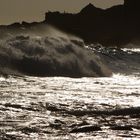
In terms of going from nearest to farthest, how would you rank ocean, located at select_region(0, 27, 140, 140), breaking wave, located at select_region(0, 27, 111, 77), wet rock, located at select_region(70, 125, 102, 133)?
wet rock, located at select_region(70, 125, 102, 133) → ocean, located at select_region(0, 27, 140, 140) → breaking wave, located at select_region(0, 27, 111, 77)

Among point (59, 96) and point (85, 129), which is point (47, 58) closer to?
point (59, 96)

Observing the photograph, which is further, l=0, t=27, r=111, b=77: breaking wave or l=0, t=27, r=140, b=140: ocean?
l=0, t=27, r=111, b=77: breaking wave

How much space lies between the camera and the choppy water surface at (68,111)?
454 inches

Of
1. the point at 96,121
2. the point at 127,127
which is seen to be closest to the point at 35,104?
the point at 96,121

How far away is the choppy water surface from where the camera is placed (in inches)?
454

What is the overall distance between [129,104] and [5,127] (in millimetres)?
4701

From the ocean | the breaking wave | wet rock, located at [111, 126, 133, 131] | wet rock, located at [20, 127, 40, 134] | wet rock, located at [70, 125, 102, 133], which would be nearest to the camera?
wet rock, located at [20, 127, 40, 134]

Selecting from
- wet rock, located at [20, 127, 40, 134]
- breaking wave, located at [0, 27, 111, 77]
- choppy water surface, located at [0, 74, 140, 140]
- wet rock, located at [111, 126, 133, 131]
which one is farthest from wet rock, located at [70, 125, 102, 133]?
breaking wave, located at [0, 27, 111, 77]

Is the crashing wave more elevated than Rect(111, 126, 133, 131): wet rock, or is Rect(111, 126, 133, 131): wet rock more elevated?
the crashing wave

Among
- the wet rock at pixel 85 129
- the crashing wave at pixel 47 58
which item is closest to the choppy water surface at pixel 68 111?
the wet rock at pixel 85 129

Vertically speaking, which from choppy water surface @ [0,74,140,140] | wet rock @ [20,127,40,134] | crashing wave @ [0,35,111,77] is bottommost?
wet rock @ [20,127,40,134]

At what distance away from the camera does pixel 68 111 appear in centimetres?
1392

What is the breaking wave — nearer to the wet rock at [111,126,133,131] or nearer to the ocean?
the ocean

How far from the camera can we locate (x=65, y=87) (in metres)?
19.4
